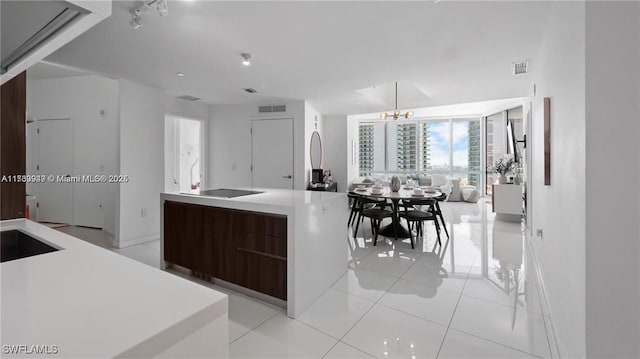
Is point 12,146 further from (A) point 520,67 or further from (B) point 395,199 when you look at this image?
(A) point 520,67

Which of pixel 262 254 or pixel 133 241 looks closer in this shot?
pixel 262 254

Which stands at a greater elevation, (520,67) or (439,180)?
(520,67)

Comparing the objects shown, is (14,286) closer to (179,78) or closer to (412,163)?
(179,78)

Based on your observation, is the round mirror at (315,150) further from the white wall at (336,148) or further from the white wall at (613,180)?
the white wall at (613,180)

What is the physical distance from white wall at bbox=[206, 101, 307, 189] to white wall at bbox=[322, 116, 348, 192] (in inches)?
88.6

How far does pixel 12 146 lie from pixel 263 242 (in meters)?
1.62

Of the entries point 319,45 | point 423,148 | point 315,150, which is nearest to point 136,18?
point 319,45

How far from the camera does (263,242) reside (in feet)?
7.38

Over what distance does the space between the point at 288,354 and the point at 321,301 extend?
0.69 meters

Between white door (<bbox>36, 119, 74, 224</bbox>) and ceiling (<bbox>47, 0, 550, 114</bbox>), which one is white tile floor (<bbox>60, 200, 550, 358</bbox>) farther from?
white door (<bbox>36, 119, 74, 224</bbox>)

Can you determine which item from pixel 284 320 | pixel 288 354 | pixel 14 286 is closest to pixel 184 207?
pixel 284 320

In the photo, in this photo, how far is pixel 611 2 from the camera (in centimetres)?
114

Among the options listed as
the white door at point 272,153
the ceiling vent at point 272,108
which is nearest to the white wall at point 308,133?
the white door at point 272,153

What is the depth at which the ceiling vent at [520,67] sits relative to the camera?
3.18 metres
